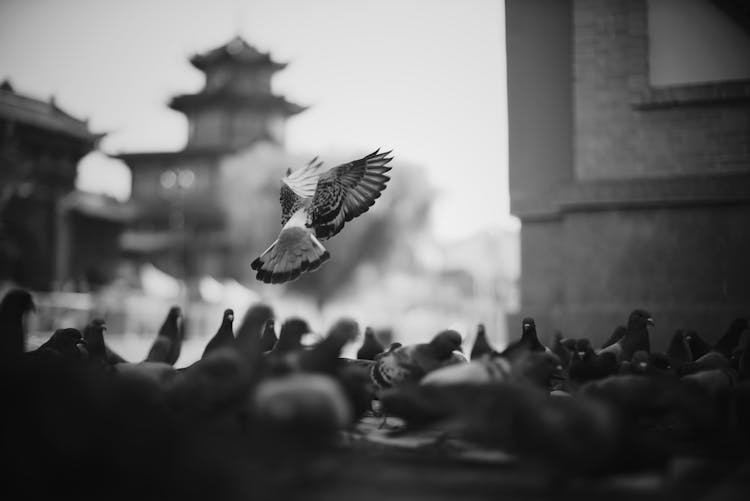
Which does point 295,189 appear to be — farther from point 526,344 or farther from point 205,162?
point 205,162

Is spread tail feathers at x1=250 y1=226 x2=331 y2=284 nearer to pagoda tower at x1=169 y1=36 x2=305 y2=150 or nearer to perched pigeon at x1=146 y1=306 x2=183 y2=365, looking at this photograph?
perched pigeon at x1=146 y1=306 x2=183 y2=365

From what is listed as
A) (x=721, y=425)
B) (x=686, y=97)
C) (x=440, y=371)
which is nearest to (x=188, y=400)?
(x=440, y=371)

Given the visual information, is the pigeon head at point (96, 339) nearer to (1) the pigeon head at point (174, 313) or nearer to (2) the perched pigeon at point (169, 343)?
(2) the perched pigeon at point (169, 343)

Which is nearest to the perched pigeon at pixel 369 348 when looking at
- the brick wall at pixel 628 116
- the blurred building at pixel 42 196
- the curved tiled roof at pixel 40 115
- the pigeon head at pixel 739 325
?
the pigeon head at pixel 739 325

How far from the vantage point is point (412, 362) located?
4.67m

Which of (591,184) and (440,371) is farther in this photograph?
(591,184)

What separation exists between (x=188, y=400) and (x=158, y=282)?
1541 inches

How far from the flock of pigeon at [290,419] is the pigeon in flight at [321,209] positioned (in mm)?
967

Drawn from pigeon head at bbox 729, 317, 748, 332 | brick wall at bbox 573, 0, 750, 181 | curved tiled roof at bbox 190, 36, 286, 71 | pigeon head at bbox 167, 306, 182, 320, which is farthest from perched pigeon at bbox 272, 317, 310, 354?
curved tiled roof at bbox 190, 36, 286, 71

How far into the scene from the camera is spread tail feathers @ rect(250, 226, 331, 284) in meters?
5.26

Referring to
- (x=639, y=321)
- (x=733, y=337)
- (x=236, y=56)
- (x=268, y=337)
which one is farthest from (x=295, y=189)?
(x=236, y=56)

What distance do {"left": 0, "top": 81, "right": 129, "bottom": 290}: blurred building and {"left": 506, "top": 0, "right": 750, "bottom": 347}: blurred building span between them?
27045mm

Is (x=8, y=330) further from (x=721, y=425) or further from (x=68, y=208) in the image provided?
(x=68, y=208)

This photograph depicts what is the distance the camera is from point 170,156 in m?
46.6
